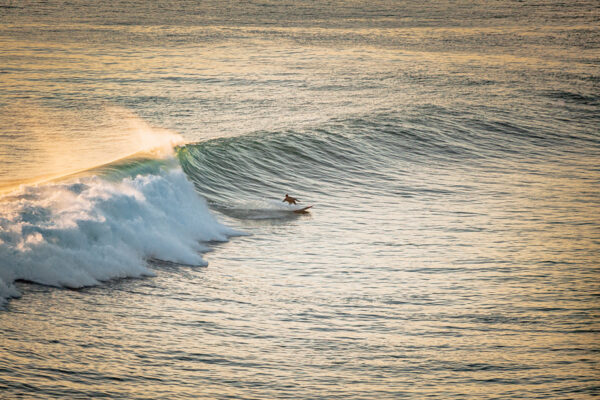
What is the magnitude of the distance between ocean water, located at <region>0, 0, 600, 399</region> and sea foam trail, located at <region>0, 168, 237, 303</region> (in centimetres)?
4

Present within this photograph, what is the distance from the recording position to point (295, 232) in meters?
15.0

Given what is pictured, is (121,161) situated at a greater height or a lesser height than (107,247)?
greater

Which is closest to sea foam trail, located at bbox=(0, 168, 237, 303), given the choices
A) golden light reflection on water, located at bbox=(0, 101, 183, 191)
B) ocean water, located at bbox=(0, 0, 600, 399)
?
ocean water, located at bbox=(0, 0, 600, 399)

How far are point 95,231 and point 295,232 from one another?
438 cm

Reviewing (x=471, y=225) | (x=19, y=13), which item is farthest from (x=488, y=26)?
(x=471, y=225)

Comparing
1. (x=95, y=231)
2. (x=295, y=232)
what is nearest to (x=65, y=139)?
(x=295, y=232)

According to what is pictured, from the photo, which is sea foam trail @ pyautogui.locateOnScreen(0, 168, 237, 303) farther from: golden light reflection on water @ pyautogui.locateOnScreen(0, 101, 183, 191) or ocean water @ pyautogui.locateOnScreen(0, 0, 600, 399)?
golden light reflection on water @ pyautogui.locateOnScreen(0, 101, 183, 191)

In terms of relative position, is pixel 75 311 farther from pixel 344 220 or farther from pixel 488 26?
pixel 488 26

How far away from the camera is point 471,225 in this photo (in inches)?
615

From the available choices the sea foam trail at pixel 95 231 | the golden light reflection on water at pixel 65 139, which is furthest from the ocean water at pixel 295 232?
the golden light reflection on water at pixel 65 139

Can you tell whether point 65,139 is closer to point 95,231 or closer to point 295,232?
point 295,232

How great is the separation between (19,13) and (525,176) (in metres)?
50.2

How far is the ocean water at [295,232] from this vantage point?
875cm

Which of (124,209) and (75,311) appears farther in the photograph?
(124,209)
